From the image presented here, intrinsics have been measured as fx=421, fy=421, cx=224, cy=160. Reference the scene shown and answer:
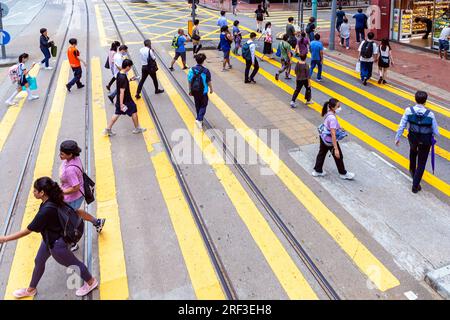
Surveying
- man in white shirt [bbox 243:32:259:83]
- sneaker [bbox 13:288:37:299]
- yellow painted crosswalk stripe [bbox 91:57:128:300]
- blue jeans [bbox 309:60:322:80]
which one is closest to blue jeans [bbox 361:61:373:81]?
blue jeans [bbox 309:60:322:80]

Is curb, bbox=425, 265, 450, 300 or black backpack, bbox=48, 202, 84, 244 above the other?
black backpack, bbox=48, 202, 84, 244

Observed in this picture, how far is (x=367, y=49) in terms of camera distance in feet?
39.1

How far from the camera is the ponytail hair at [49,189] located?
4129mm

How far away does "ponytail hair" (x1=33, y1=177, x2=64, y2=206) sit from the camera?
413cm

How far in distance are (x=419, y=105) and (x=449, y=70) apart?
→ 8.82 meters

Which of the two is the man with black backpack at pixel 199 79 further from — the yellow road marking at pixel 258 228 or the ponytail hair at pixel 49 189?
the ponytail hair at pixel 49 189

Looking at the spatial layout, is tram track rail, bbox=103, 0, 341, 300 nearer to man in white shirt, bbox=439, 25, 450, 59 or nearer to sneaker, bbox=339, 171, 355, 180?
sneaker, bbox=339, 171, 355, 180

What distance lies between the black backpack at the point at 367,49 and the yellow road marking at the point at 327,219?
16.4 ft

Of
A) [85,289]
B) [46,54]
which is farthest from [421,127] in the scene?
[46,54]

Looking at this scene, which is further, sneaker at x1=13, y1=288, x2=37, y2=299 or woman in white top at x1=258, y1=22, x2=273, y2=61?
woman in white top at x1=258, y1=22, x2=273, y2=61

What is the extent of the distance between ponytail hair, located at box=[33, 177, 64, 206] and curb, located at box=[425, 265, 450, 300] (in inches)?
161

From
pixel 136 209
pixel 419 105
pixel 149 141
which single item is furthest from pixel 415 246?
pixel 149 141

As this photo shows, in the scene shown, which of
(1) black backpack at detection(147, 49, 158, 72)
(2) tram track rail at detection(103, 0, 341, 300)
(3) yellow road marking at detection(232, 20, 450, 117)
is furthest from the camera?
(1) black backpack at detection(147, 49, 158, 72)

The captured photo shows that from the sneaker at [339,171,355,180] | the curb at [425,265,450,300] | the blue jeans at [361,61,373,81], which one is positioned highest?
the blue jeans at [361,61,373,81]
